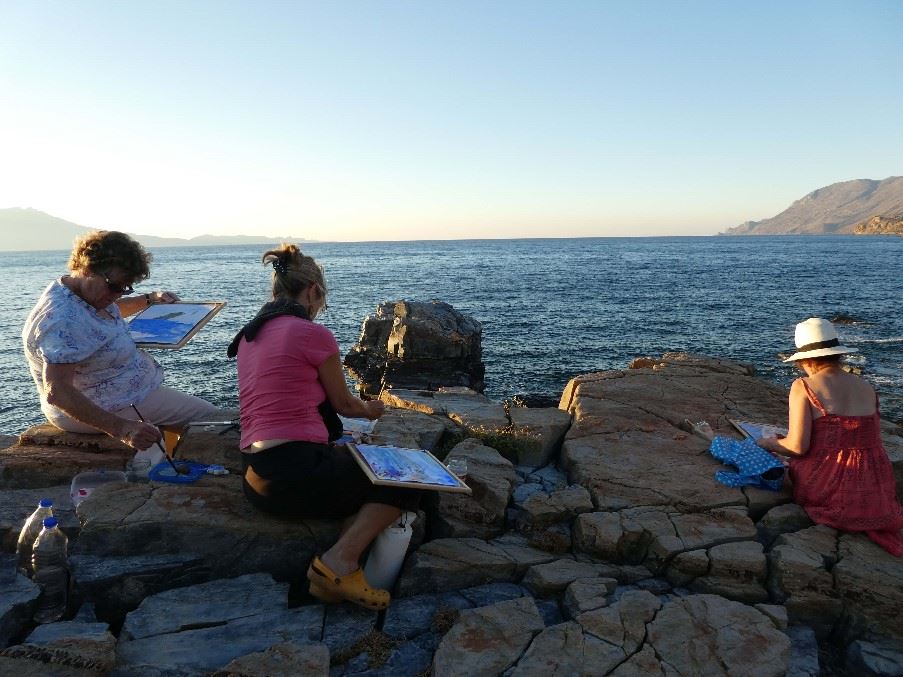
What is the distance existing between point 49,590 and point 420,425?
3798 mm

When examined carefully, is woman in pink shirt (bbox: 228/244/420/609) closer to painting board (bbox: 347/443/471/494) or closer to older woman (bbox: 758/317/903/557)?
painting board (bbox: 347/443/471/494)

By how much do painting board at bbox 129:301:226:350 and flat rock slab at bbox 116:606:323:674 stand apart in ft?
8.92

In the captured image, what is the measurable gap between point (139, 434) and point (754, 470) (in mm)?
5191

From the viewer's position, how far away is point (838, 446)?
5145mm

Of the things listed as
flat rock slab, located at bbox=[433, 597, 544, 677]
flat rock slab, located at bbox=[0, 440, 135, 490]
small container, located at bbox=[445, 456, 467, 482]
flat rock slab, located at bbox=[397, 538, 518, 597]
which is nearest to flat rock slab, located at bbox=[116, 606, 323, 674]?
flat rock slab, located at bbox=[397, 538, 518, 597]

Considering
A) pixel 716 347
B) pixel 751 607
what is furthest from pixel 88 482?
pixel 716 347

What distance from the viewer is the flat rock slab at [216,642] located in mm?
3559

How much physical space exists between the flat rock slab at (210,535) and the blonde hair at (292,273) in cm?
167

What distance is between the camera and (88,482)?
5426mm

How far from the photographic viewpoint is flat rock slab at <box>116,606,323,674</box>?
140 inches

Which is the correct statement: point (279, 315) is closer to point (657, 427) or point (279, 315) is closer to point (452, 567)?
point (452, 567)

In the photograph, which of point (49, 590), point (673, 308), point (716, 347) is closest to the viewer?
point (49, 590)

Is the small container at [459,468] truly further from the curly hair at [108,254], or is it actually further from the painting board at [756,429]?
the painting board at [756,429]

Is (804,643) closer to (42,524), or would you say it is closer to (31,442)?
(42,524)
